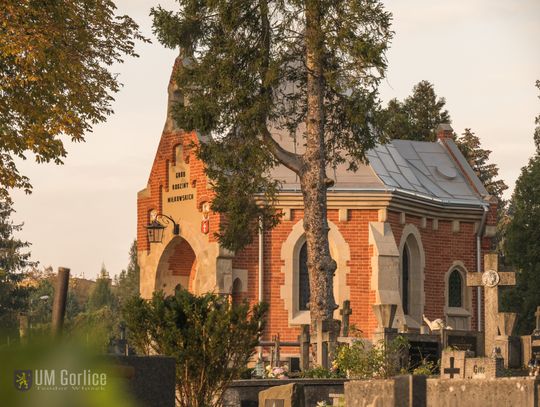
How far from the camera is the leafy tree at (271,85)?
25.4 m

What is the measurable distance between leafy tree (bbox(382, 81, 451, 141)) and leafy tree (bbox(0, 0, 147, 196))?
2371 centimetres

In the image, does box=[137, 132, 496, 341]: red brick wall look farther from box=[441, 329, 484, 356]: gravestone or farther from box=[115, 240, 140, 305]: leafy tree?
box=[115, 240, 140, 305]: leafy tree

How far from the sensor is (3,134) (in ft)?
73.2

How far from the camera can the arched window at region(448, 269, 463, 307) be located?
37.7 m

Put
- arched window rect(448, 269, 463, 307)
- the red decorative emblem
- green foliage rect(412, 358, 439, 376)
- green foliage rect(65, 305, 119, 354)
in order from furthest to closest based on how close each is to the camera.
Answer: arched window rect(448, 269, 463, 307)
the red decorative emblem
green foliage rect(412, 358, 439, 376)
green foliage rect(65, 305, 119, 354)

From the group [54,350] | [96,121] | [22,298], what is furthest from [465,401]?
[22,298]

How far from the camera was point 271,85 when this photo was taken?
84.6 ft

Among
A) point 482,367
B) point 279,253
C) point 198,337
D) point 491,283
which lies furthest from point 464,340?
point 279,253

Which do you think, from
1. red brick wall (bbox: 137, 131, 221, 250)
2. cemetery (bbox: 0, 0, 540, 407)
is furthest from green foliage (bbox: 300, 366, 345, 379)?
red brick wall (bbox: 137, 131, 221, 250)

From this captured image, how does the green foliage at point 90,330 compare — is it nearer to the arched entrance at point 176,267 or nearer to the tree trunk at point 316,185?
the tree trunk at point 316,185

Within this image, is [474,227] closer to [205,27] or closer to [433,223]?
[433,223]

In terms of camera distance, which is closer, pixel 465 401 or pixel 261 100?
pixel 465 401

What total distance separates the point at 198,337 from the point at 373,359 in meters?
5.42

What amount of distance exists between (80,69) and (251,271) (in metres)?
11.6
